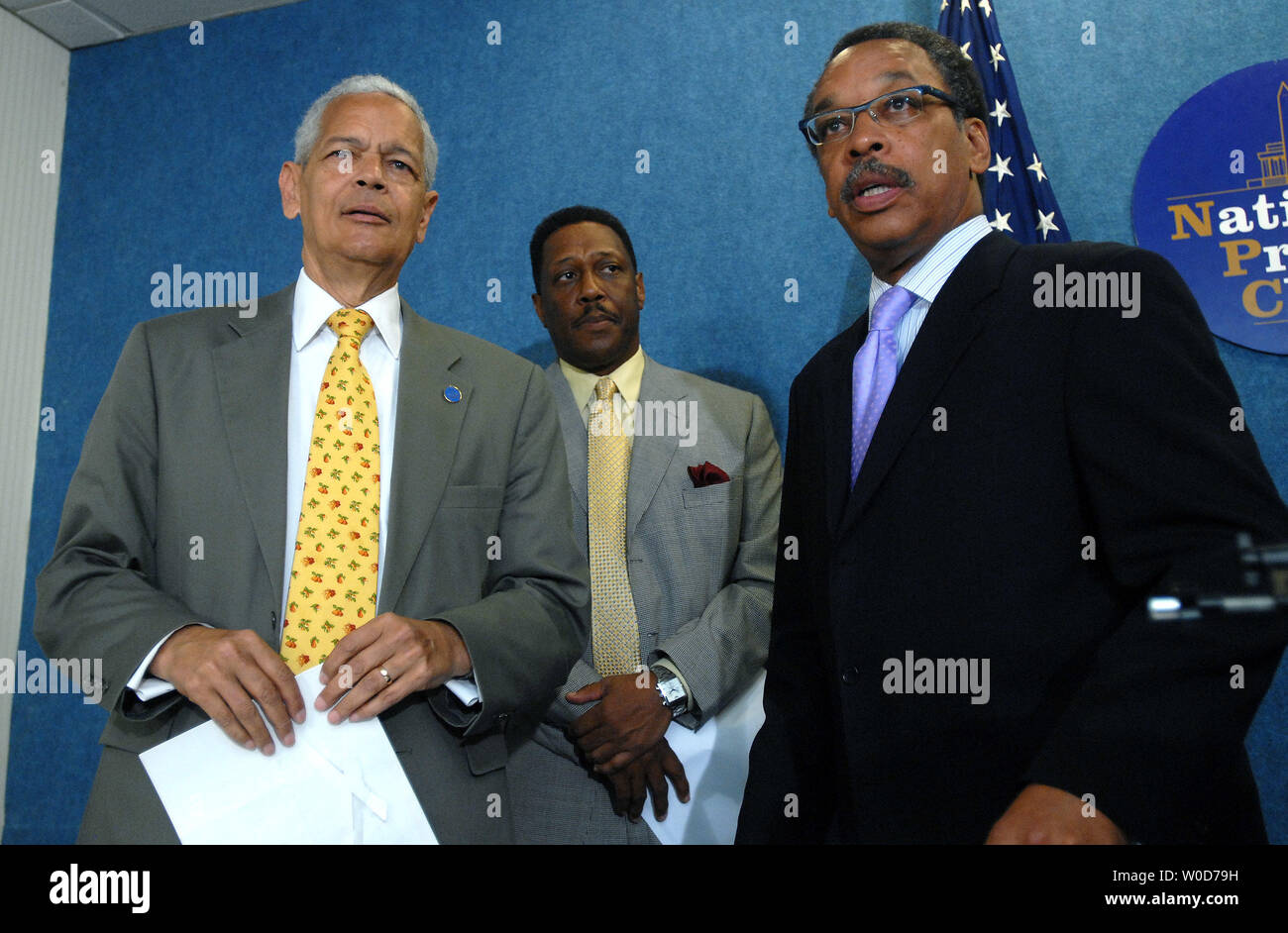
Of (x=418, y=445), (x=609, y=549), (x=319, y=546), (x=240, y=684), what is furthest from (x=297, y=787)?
(x=609, y=549)

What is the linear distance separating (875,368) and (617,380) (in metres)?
1.11

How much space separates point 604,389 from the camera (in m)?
2.59

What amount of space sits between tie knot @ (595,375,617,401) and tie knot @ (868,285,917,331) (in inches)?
41.3

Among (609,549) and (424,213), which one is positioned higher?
(424,213)

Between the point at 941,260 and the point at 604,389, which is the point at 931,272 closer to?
the point at 941,260

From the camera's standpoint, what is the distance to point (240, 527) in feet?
4.74

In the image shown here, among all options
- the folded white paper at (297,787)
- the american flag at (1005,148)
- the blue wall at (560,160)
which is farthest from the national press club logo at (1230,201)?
the folded white paper at (297,787)

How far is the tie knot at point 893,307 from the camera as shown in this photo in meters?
1.61

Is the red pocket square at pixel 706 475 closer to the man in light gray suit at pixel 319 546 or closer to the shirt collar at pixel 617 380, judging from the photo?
the shirt collar at pixel 617 380

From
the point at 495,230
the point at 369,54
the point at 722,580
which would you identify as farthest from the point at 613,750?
the point at 369,54

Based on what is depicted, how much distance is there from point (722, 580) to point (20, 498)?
291 centimetres
